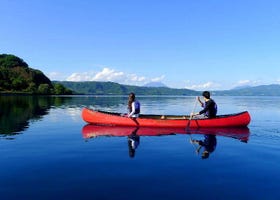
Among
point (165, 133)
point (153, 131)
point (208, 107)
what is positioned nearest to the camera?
point (165, 133)

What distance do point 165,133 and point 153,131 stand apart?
4.18ft

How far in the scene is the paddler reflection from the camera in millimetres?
18141

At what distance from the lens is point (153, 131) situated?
26.8 m

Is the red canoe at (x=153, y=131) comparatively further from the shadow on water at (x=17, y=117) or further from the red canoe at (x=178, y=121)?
the shadow on water at (x=17, y=117)

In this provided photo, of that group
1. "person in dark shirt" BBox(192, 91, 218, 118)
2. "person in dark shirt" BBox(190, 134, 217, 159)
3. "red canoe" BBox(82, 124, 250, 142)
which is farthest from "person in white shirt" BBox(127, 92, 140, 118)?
"person in dark shirt" BBox(190, 134, 217, 159)

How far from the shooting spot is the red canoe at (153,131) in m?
25.1

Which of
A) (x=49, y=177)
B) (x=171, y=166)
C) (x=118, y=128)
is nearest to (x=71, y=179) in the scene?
(x=49, y=177)

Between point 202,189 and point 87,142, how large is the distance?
11.8 m

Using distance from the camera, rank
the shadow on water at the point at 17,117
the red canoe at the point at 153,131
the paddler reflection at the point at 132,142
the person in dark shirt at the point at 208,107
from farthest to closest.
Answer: the person in dark shirt at the point at 208,107
the shadow on water at the point at 17,117
the red canoe at the point at 153,131
the paddler reflection at the point at 132,142

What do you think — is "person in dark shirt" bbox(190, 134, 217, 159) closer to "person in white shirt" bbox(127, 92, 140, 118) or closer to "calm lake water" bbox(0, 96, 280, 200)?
"calm lake water" bbox(0, 96, 280, 200)

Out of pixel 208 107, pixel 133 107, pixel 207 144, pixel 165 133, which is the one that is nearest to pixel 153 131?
pixel 165 133

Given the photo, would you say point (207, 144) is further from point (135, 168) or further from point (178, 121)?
point (135, 168)

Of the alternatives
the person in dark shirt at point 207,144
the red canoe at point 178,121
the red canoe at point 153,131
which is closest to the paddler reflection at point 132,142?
the red canoe at point 153,131

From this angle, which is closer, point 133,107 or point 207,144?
point 207,144
